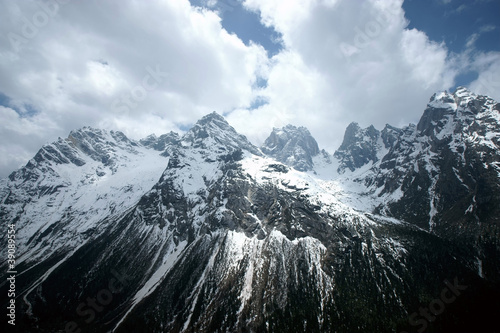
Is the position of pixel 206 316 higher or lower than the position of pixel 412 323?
lower

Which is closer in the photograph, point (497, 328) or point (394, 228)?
point (497, 328)

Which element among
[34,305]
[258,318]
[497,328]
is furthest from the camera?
[34,305]

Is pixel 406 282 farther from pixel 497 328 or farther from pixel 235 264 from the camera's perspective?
pixel 235 264

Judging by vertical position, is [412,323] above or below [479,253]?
below

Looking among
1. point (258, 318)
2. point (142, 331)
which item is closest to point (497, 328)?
point (258, 318)

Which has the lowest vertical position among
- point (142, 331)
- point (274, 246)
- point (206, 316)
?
point (142, 331)

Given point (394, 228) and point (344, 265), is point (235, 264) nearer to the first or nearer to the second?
point (344, 265)

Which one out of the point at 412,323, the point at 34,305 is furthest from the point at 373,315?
the point at 34,305

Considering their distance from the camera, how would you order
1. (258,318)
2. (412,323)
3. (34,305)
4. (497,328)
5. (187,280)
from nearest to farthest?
(497,328) < (412,323) < (258,318) < (187,280) < (34,305)

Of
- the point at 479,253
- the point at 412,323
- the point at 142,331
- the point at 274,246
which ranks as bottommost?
the point at 142,331
